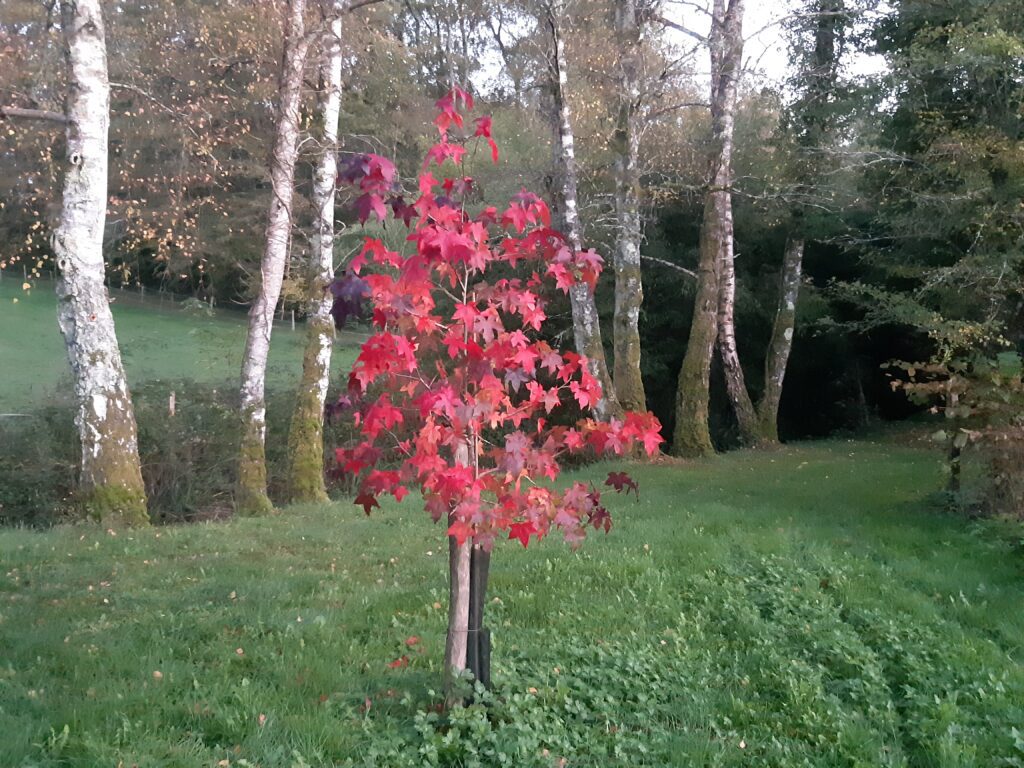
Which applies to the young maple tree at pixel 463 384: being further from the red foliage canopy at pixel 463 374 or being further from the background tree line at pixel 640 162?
the background tree line at pixel 640 162

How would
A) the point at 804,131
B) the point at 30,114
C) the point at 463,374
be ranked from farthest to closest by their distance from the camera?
the point at 804,131 → the point at 30,114 → the point at 463,374

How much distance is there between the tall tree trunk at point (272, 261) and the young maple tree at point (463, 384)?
812 cm

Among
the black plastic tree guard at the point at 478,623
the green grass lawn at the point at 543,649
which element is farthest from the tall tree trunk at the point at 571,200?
the black plastic tree guard at the point at 478,623

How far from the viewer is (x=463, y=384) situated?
149 inches

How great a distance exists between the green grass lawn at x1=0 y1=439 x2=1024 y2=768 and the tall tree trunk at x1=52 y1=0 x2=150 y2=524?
3.86 feet

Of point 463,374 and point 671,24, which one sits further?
point 671,24

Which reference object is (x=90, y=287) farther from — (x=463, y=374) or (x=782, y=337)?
(x=782, y=337)

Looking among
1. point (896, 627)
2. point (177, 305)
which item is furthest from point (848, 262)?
point (177, 305)

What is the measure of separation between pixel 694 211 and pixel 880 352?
Result: 28.0ft

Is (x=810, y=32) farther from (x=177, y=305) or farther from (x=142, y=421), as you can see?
(x=177, y=305)

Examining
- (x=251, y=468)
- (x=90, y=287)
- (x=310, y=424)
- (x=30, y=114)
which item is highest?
(x=30, y=114)

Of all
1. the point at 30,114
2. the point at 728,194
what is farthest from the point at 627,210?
the point at 30,114

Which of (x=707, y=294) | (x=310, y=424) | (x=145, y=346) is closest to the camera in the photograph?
(x=310, y=424)

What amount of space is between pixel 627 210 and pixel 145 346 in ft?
46.7
